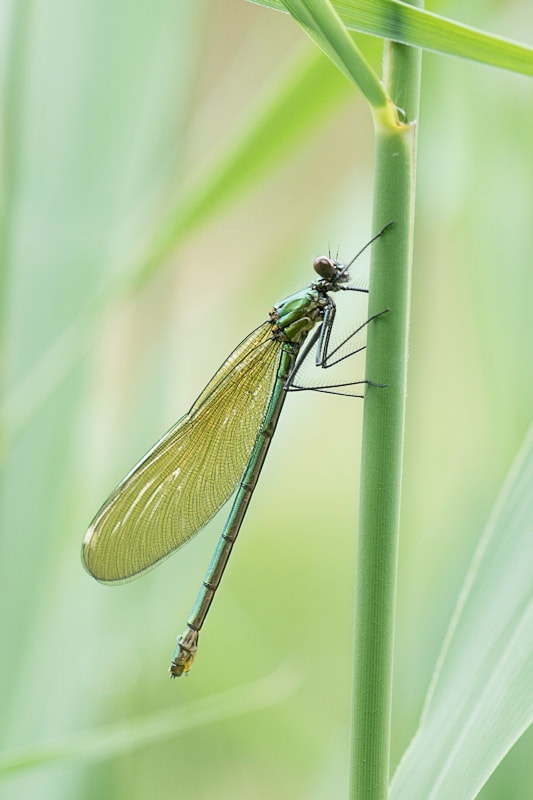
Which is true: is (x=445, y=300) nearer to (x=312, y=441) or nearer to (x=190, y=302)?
(x=312, y=441)

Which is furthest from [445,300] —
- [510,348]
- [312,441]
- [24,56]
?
[24,56]

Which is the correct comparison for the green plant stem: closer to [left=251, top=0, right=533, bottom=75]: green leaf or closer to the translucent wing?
[left=251, top=0, right=533, bottom=75]: green leaf

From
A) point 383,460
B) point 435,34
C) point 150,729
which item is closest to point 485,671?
point 383,460

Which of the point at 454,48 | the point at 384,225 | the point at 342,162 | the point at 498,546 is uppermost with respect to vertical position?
the point at 342,162

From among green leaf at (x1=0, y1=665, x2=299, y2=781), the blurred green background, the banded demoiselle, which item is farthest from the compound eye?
green leaf at (x1=0, y1=665, x2=299, y2=781)

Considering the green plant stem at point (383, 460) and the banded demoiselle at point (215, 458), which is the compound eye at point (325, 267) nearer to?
the banded demoiselle at point (215, 458)

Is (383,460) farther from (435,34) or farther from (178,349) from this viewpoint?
(178,349)
